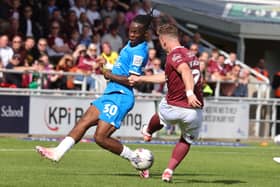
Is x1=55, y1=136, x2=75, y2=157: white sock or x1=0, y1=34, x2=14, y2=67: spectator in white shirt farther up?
x1=0, y1=34, x2=14, y2=67: spectator in white shirt

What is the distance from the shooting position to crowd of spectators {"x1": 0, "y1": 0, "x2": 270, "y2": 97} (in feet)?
78.1

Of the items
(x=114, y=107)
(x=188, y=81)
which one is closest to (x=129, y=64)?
(x=114, y=107)

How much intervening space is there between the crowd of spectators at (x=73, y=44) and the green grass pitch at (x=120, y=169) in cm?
328

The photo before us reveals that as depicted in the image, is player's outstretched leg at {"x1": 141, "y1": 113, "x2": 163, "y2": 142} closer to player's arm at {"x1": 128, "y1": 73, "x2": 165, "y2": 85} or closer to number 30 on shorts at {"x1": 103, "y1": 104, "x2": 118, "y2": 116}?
number 30 on shorts at {"x1": 103, "y1": 104, "x2": 118, "y2": 116}

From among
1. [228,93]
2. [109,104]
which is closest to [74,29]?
[228,93]

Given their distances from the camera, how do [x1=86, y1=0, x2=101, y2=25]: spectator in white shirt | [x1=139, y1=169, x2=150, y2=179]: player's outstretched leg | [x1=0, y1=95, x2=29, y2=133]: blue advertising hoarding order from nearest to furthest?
1. [x1=139, y1=169, x2=150, y2=179]: player's outstretched leg
2. [x1=0, y1=95, x2=29, y2=133]: blue advertising hoarding
3. [x1=86, y1=0, x2=101, y2=25]: spectator in white shirt

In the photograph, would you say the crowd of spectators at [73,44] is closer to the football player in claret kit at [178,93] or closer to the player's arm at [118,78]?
the player's arm at [118,78]

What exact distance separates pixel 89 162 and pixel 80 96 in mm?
8129

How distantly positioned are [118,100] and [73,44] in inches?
540

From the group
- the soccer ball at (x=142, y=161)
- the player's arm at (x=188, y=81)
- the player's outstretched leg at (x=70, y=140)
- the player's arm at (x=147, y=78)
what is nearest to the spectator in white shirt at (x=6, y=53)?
the player's outstretched leg at (x=70, y=140)

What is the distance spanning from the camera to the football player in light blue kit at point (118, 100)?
1285 cm

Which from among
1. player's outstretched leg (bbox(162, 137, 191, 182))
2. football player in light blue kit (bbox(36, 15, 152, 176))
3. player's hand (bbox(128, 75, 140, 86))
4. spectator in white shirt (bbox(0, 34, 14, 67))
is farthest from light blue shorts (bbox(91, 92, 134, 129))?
spectator in white shirt (bbox(0, 34, 14, 67))

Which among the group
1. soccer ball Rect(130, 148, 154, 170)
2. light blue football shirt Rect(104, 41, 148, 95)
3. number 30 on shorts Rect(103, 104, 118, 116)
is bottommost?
Answer: soccer ball Rect(130, 148, 154, 170)

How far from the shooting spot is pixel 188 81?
11.9m
